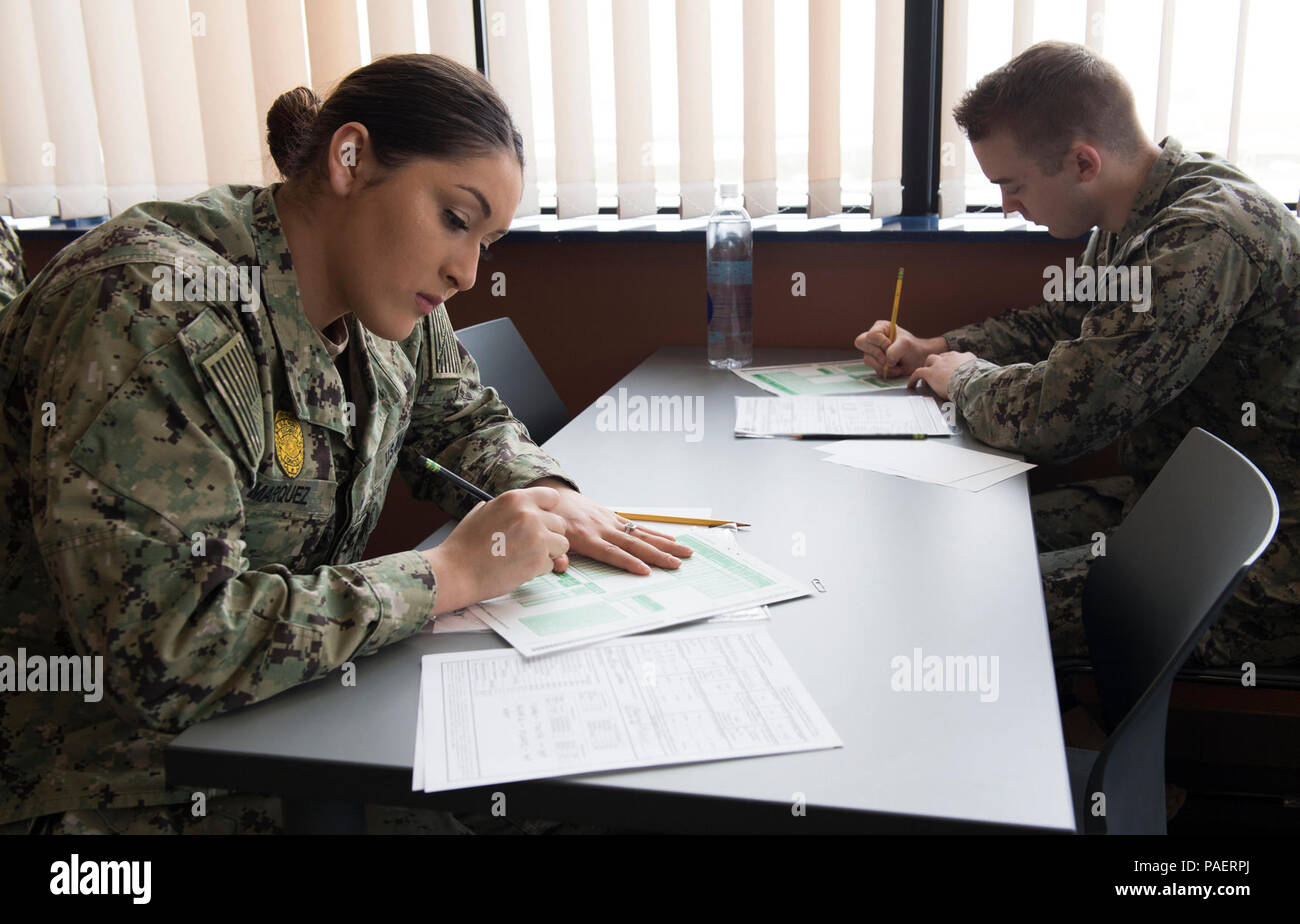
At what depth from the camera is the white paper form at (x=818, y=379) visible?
6.57 ft

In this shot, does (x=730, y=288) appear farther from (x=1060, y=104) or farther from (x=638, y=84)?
(x=1060, y=104)

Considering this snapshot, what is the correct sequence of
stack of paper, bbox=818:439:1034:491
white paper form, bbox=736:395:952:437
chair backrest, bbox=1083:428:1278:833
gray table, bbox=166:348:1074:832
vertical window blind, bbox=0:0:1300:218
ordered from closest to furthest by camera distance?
gray table, bbox=166:348:1074:832 → chair backrest, bbox=1083:428:1278:833 → stack of paper, bbox=818:439:1034:491 → white paper form, bbox=736:395:952:437 → vertical window blind, bbox=0:0:1300:218

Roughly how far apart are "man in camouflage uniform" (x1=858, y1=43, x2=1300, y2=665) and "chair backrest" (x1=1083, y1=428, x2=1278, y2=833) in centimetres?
24

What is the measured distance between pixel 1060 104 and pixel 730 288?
76cm

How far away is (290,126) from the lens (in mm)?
1190

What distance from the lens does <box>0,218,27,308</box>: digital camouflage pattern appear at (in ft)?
6.18

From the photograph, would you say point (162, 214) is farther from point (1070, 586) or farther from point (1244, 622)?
point (1244, 622)

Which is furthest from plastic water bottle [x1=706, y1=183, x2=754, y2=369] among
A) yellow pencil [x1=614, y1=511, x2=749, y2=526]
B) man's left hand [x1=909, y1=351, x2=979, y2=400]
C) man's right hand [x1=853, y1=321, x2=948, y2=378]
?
yellow pencil [x1=614, y1=511, x2=749, y2=526]

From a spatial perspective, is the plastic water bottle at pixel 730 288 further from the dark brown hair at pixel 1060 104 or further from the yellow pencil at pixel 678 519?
the yellow pencil at pixel 678 519

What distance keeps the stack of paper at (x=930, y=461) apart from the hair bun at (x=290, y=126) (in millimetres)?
835

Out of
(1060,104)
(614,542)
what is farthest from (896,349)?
(614,542)

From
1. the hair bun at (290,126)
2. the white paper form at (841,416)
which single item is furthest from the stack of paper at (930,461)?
the hair bun at (290,126)

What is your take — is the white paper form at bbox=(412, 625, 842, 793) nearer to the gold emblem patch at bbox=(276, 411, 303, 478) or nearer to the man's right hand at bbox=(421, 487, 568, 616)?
the man's right hand at bbox=(421, 487, 568, 616)
